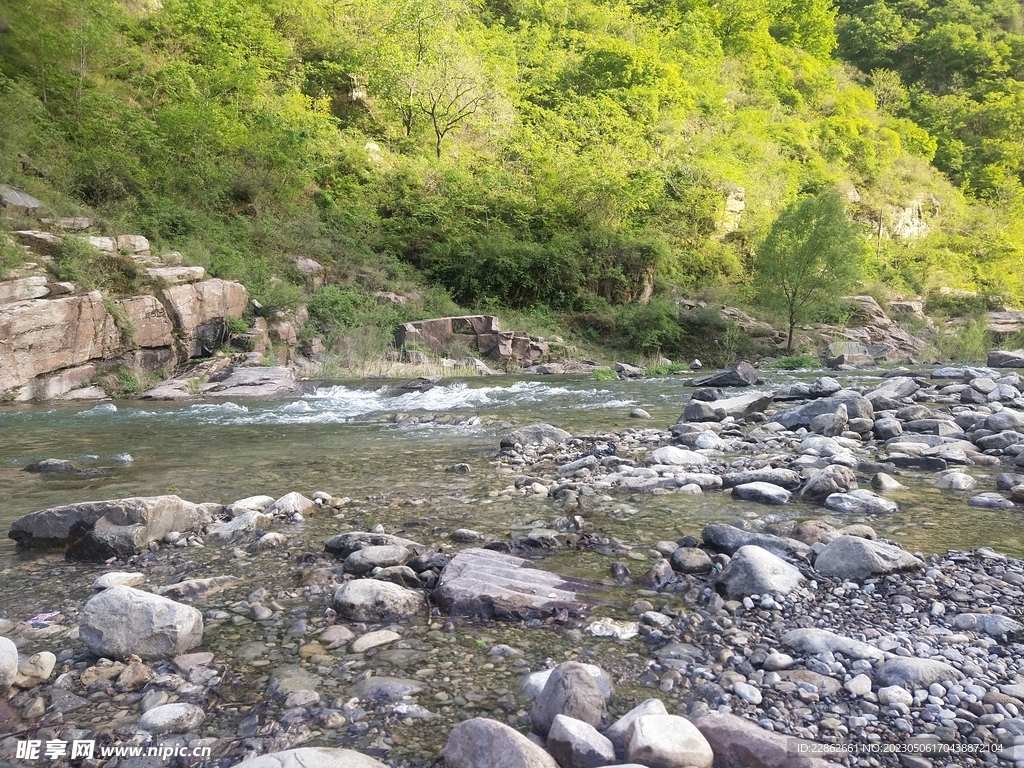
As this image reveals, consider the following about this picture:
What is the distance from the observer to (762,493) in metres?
4.93

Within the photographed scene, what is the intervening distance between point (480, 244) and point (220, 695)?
25.4 m

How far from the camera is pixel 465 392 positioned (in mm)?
13977

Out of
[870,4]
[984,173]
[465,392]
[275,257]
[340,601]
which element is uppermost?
[870,4]

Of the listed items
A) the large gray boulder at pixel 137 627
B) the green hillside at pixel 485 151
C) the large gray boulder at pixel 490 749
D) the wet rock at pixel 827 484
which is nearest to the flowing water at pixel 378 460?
the wet rock at pixel 827 484

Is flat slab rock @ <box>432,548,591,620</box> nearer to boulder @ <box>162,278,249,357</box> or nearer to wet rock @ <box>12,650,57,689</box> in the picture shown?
wet rock @ <box>12,650,57,689</box>

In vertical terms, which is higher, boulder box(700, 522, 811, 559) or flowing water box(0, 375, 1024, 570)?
boulder box(700, 522, 811, 559)

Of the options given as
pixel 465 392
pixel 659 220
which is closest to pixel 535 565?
pixel 465 392

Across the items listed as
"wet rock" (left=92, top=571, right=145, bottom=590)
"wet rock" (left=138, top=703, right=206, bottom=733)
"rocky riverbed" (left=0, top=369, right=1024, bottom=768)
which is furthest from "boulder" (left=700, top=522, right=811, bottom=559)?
"wet rock" (left=92, top=571, right=145, bottom=590)

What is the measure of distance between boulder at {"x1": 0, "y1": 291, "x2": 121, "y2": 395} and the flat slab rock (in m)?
14.0

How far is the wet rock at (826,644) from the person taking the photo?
241 cm

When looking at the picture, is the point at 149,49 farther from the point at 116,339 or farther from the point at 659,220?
the point at 659,220

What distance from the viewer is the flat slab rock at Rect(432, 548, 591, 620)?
297cm

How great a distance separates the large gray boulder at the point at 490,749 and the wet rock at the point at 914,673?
1309 mm

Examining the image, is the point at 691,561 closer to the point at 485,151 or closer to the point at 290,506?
the point at 290,506
